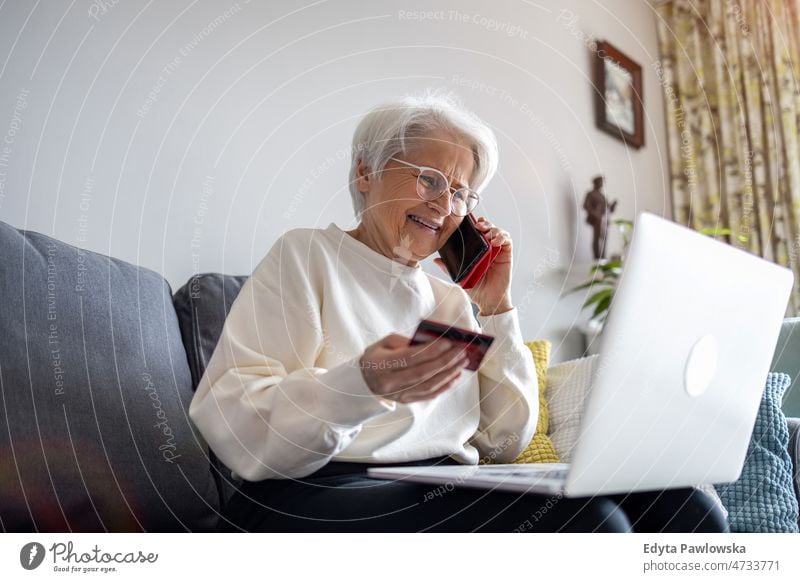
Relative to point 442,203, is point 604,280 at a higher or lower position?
lower

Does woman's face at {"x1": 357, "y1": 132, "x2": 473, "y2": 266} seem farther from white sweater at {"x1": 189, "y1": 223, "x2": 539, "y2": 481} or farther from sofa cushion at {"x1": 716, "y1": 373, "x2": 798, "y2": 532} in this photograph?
sofa cushion at {"x1": 716, "y1": 373, "x2": 798, "y2": 532}

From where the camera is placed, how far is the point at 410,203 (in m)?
1.02

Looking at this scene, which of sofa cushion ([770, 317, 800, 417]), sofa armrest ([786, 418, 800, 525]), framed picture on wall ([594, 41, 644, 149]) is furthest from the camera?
framed picture on wall ([594, 41, 644, 149])

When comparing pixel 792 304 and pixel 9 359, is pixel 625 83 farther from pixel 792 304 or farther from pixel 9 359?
pixel 9 359

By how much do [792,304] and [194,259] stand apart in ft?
7.02

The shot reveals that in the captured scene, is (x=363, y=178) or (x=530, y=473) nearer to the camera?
(x=530, y=473)

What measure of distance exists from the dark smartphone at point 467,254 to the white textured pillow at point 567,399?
1.19ft

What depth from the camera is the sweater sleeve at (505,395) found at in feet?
3.44

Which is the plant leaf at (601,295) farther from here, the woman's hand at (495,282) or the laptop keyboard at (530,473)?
the laptop keyboard at (530,473)

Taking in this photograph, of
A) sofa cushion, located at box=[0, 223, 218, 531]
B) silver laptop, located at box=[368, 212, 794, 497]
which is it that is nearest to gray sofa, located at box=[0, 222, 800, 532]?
sofa cushion, located at box=[0, 223, 218, 531]

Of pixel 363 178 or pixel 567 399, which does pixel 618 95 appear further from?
pixel 363 178

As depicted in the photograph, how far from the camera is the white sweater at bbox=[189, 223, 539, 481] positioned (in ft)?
2.59

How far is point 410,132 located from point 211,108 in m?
0.54

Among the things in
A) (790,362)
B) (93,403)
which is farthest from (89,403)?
(790,362)
